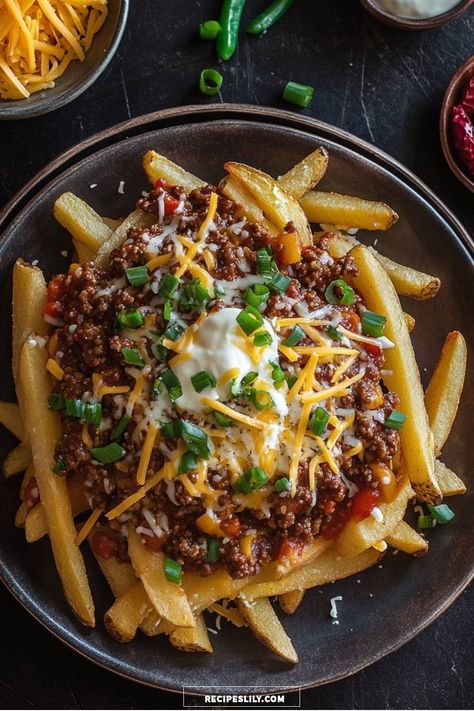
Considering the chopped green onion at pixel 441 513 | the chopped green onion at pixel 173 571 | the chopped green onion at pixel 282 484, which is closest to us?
the chopped green onion at pixel 282 484

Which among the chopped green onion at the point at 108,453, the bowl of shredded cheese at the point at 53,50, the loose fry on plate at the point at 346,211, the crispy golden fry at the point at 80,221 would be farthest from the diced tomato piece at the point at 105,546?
the bowl of shredded cheese at the point at 53,50

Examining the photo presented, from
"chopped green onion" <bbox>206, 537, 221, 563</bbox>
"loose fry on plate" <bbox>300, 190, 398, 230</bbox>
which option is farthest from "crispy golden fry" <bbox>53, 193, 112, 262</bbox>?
"chopped green onion" <bbox>206, 537, 221, 563</bbox>

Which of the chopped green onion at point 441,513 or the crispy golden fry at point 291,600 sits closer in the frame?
the crispy golden fry at point 291,600

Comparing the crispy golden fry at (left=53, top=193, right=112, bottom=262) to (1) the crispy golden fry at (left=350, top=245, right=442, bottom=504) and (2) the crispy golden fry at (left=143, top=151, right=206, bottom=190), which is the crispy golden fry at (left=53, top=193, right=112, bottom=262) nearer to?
(2) the crispy golden fry at (left=143, top=151, right=206, bottom=190)

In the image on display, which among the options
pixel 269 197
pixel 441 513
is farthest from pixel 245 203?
pixel 441 513

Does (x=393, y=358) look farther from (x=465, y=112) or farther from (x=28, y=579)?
(x=28, y=579)

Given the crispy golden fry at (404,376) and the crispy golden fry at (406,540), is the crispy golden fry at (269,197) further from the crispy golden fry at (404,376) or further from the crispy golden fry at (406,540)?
the crispy golden fry at (406,540)

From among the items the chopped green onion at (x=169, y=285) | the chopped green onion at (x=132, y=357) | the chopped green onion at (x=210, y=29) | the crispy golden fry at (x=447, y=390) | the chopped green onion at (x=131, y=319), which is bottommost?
the crispy golden fry at (x=447, y=390)
